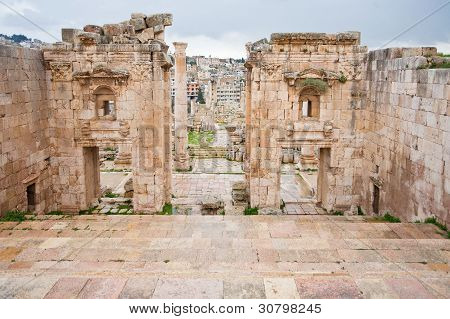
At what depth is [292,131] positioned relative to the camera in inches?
535

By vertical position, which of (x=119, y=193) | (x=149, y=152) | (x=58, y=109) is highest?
(x=58, y=109)

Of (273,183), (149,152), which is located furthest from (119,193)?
(273,183)

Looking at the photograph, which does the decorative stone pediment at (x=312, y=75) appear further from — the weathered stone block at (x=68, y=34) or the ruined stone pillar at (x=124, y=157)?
the ruined stone pillar at (x=124, y=157)

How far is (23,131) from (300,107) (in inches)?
341

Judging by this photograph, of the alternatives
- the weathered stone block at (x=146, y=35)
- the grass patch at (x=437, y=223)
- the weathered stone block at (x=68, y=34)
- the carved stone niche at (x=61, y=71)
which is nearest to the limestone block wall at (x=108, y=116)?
the carved stone niche at (x=61, y=71)

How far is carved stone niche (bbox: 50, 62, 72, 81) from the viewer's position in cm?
1313

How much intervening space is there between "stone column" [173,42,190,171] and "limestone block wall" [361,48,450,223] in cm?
1061

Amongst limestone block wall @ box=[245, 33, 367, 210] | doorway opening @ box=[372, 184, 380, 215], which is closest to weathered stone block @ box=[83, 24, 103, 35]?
limestone block wall @ box=[245, 33, 367, 210]

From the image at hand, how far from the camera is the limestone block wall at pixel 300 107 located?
13.1 meters

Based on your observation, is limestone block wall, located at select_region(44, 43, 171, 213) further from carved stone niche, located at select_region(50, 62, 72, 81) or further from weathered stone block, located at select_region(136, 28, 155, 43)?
weathered stone block, located at select_region(136, 28, 155, 43)

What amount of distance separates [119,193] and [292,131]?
790cm

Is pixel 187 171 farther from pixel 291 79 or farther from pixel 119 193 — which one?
pixel 291 79

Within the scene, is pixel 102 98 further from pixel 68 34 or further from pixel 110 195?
pixel 110 195

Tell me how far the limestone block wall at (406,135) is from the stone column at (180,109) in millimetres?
10609
